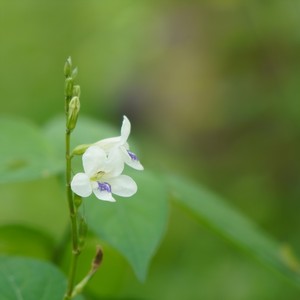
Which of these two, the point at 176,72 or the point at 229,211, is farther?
the point at 176,72

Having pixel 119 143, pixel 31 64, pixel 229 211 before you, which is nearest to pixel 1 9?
pixel 31 64

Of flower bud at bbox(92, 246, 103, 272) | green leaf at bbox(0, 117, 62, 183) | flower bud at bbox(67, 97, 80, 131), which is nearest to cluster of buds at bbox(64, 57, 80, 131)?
flower bud at bbox(67, 97, 80, 131)

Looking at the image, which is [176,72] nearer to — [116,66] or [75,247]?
[116,66]

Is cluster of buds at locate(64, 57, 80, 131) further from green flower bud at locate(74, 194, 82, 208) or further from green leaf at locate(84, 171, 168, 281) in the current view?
green leaf at locate(84, 171, 168, 281)

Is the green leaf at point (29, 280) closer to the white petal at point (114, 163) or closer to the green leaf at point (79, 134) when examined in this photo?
the white petal at point (114, 163)

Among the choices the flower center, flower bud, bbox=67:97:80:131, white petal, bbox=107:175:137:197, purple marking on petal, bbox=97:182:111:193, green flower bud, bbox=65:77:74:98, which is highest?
green flower bud, bbox=65:77:74:98

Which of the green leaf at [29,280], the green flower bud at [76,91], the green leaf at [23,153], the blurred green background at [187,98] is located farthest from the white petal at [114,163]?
the blurred green background at [187,98]

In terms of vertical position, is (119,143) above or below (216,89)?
above

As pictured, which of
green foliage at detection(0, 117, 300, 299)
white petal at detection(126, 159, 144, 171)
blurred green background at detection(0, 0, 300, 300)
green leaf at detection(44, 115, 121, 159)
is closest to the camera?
white petal at detection(126, 159, 144, 171)
